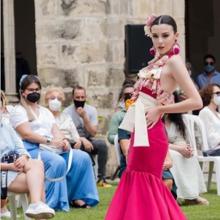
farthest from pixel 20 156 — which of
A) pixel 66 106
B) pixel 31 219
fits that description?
pixel 66 106

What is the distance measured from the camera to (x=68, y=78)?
1778 centimetres

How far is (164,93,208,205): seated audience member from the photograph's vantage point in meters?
13.2

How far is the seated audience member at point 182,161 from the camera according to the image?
13.2 metres

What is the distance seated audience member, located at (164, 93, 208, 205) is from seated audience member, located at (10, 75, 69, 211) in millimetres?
1207

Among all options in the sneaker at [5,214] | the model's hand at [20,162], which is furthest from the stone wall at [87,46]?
the model's hand at [20,162]

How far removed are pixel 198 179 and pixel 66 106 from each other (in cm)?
418

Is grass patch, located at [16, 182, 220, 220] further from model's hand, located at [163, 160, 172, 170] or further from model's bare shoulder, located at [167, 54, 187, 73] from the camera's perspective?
model's bare shoulder, located at [167, 54, 187, 73]

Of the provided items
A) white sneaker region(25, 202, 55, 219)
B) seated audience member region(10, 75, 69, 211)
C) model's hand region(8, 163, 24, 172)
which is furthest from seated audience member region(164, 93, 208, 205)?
white sneaker region(25, 202, 55, 219)

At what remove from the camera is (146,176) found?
8.65 m

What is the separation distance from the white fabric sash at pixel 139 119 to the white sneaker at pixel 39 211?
56.9 inches

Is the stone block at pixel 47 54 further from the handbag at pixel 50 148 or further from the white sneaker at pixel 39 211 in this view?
the white sneaker at pixel 39 211

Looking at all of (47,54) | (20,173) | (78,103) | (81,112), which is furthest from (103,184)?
(20,173)

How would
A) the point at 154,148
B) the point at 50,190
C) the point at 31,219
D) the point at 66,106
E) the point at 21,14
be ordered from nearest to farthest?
the point at 154,148 < the point at 31,219 < the point at 50,190 < the point at 66,106 < the point at 21,14

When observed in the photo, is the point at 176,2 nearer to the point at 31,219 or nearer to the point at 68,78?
the point at 68,78
